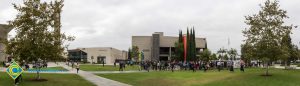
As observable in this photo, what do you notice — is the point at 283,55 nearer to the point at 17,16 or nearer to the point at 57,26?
the point at 57,26

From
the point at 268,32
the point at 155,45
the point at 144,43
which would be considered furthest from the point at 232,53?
the point at 268,32

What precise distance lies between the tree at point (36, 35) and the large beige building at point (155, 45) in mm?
108296

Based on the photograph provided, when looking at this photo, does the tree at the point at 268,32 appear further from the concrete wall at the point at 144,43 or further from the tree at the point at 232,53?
the concrete wall at the point at 144,43

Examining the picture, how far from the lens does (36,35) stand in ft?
93.8

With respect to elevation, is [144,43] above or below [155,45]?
above

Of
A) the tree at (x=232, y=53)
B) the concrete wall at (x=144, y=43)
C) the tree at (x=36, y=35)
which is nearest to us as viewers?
the tree at (x=36, y=35)

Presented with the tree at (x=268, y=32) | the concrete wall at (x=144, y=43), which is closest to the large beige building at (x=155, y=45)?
the concrete wall at (x=144, y=43)

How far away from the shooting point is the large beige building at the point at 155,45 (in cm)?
13900

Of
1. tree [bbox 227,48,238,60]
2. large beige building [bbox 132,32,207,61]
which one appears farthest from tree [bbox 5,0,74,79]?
large beige building [bbox 132,32,207,61]

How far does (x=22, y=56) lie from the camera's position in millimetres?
28375

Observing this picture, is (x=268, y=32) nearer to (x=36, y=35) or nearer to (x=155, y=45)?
(x=36, y=35)

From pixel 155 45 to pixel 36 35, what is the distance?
11089 centimetres

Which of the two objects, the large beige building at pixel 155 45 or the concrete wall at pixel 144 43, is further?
the large beige building at pixel 155 45

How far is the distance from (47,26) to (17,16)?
2.22 m
